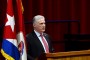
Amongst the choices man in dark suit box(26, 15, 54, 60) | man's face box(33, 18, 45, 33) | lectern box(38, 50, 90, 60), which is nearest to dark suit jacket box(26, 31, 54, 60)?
man in dark suit box(26, 15, 54, 60)

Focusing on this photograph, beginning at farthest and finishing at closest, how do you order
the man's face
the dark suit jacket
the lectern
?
the man's face → the dark suit jacket → the lectern

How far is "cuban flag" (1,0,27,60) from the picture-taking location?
409 cm

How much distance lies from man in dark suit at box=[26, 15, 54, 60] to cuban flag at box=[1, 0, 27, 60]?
2.60ft

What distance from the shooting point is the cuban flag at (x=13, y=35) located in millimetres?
4086

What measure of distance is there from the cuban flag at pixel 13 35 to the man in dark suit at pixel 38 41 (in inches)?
31.2

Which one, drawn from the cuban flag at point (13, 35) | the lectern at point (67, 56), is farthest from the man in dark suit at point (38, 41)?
the lectern at point (67, 56)

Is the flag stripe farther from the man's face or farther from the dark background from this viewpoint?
the dark background

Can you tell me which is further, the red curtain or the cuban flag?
the red curtain

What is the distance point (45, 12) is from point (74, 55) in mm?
5285

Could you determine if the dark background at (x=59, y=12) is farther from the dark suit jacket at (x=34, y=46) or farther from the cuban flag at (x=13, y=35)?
the cuban flag at (x=13, y=35)

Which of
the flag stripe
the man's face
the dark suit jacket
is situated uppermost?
the man's face

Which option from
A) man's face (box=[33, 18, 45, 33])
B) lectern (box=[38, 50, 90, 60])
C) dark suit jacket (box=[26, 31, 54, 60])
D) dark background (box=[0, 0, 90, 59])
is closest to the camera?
lectern (box=[38, 50, 90, 60])

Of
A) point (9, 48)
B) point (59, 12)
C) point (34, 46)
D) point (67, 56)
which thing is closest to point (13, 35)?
point (9, 48)

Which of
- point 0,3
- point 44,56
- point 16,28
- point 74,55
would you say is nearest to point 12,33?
point 16,28
